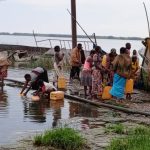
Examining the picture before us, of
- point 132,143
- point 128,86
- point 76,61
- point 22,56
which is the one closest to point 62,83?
point 76,61

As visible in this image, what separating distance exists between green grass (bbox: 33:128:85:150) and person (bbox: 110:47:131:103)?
18.3ft

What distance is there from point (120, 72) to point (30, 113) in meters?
3.13

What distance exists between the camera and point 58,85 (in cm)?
1783

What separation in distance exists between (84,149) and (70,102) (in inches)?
252

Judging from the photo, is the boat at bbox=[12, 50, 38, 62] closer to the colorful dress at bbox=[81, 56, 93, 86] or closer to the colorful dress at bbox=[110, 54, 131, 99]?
the colorful dress at bbox=[81, 56, 93, 86]

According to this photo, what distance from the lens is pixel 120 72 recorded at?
14.1 m

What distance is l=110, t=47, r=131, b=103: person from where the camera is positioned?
45.8 feet

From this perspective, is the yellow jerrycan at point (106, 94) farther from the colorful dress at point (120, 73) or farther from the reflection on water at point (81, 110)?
the reflection on water at point (81, 110)

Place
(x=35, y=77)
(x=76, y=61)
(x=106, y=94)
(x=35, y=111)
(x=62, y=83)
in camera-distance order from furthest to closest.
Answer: (x=76, y=61) < (x=62, y=83) < (x=35, y=77) < (x=106, y=94) < (x=35, y=111)

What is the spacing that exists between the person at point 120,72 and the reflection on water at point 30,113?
3.22 ft

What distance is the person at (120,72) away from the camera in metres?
14.0

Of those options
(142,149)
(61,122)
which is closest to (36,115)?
(61,122)

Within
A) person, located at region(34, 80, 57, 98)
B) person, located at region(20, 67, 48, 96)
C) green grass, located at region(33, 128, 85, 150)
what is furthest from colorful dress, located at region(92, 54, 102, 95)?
green grass, located at region(33, 128, 85, 150)

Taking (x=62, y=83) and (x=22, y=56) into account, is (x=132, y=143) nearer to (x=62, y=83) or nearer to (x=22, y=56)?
(x=62, y=83)
